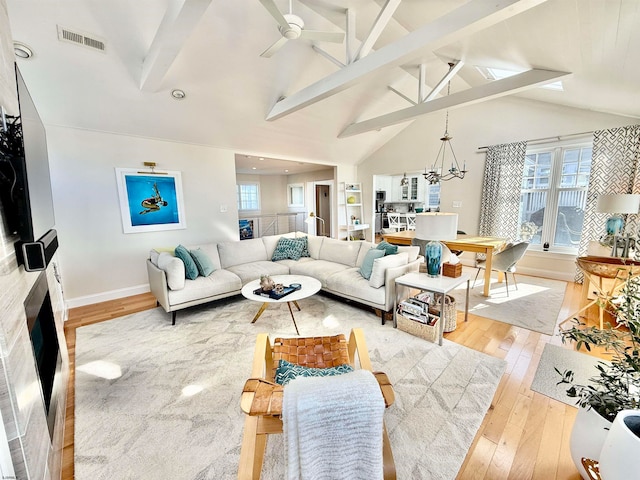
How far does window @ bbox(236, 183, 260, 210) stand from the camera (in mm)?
8789

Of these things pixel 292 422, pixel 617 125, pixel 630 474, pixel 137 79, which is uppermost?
pixel 137 79

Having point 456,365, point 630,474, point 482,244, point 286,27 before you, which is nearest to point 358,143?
point 482,244

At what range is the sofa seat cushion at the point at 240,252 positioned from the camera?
157 inches

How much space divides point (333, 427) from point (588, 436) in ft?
4.51

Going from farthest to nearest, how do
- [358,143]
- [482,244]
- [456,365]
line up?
1. [358,143]
2. [482,244]
3. [456,365]

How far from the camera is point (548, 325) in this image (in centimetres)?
294

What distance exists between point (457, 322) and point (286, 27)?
3.29 meters

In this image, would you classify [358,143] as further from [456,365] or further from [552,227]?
[456,365]

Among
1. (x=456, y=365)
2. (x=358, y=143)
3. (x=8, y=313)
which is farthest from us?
(x=358, y=143)

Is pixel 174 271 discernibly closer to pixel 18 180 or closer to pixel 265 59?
pixel 18 180

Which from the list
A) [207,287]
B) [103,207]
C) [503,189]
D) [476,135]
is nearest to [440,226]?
[207,287]

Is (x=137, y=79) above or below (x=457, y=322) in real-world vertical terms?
above

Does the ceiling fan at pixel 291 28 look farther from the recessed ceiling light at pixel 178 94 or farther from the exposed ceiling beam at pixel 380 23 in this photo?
the recessed ceiling light at pixel 178 94

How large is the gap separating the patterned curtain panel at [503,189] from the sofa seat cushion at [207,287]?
4725 mm
